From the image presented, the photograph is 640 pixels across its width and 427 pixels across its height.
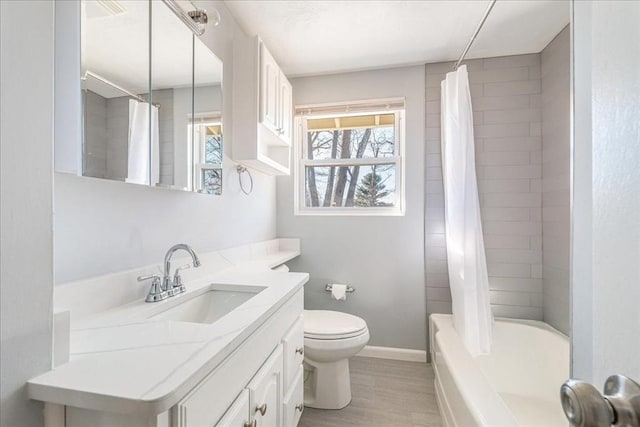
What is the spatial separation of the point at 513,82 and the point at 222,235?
2364 millimetres

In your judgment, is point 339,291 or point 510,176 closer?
point 510,176

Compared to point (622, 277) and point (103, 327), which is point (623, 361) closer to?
point (622, 277)

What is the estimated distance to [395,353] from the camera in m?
2.35

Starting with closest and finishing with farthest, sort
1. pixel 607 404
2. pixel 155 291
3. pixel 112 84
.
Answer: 1. pixel 607 404
2. pixel 112 84
3. pixel 155 291

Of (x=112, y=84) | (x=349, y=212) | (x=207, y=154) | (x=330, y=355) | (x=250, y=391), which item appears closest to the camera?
(x=250, y=391)

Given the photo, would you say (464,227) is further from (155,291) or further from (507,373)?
(155,291)

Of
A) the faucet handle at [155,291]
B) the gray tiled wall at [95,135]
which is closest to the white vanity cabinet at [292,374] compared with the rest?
the faucet handle at [155,291]

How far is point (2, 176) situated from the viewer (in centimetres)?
51

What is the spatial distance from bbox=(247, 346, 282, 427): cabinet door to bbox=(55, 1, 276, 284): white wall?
641 mm

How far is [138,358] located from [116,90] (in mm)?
879

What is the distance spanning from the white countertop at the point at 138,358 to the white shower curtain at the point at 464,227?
1.30m

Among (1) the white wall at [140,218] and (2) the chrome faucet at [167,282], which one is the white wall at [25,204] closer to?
(1) the white wall at [140,218]

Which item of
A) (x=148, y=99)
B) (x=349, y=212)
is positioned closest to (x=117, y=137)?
(x=148, y=99)

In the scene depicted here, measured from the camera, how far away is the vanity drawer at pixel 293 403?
3.95ft
